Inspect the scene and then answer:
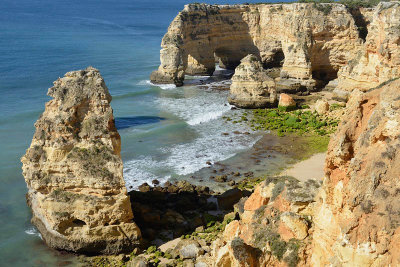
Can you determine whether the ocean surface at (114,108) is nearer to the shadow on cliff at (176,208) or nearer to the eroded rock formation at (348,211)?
the shadow on cliff at (176,208)

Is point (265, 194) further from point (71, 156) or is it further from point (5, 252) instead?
point (5, 252)

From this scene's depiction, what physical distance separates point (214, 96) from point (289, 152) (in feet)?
67.2

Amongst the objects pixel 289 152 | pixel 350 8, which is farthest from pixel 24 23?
pixel 289 152

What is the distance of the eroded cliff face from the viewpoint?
51.8 m

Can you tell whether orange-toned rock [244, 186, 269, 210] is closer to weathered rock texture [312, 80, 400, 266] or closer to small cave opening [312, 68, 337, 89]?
weathered rock texture [312, 80, 400, 266]

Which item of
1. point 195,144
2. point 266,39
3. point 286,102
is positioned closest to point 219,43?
point 266,39

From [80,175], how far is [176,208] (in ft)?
22.2

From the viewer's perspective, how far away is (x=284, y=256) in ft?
43.5

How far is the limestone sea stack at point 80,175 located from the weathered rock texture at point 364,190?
11734 mm

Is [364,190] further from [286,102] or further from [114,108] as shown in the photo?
[114,108]

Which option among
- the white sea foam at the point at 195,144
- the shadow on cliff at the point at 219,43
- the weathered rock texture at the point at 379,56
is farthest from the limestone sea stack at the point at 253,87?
the shadow on cliff at the point at 219,43

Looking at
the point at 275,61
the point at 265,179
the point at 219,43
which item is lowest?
the point at 265,179

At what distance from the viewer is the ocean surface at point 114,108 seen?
89.0 feet

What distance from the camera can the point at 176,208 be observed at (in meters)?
26.1
